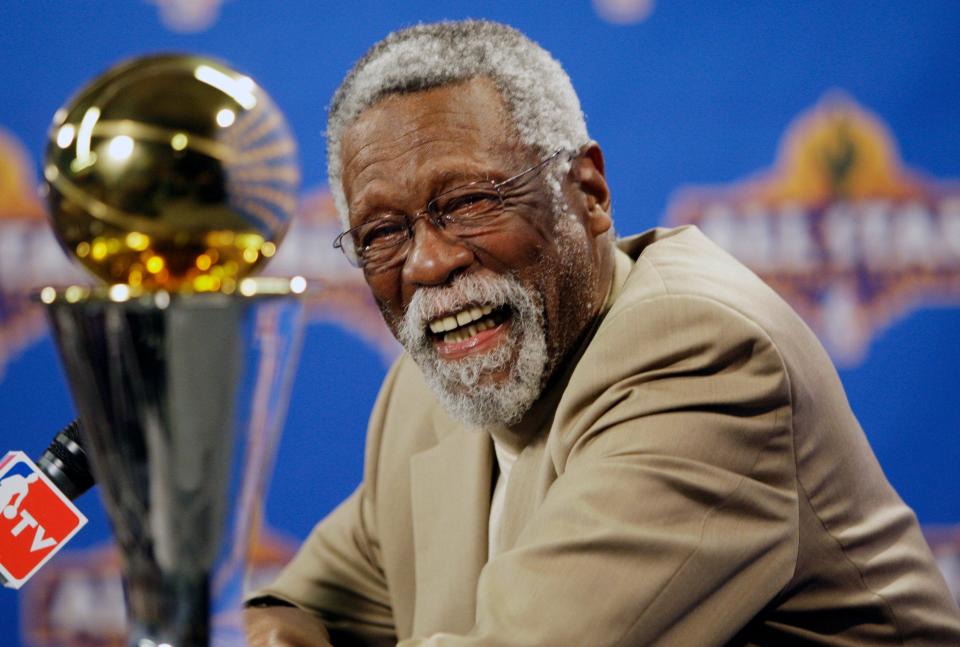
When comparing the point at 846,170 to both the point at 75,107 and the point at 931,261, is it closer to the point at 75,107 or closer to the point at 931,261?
the point at 931,261

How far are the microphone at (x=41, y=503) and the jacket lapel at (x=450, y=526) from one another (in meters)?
0.68

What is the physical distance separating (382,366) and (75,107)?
1.98 m

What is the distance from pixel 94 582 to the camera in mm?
2459

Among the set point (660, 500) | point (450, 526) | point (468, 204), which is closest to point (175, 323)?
point (660, 500)

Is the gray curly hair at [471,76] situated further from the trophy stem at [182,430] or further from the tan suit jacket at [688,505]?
the trophy stem at [182,430]

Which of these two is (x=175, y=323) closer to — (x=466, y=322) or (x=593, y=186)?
(x=466, y=322)

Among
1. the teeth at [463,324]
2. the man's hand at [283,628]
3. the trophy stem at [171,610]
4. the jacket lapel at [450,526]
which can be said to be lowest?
the man's hand at [283,628]

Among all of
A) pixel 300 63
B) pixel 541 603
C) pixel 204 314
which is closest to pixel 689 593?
pixel 541 603

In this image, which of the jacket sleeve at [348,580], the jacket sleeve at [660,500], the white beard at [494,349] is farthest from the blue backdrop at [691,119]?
the jacket sleeve at [660,500]

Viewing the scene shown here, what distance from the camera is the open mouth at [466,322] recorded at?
1.38 metres

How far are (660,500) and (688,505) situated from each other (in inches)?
1.2

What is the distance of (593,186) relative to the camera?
155cm

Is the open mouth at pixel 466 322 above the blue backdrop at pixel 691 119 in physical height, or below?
below

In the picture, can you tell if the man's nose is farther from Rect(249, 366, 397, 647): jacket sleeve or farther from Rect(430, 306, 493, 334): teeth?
Rect(249, 366, 397, 647): jacket sleeve
